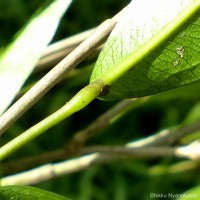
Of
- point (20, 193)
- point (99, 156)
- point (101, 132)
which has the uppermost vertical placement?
point (20, 193)

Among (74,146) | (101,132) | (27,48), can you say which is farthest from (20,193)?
(101,132)

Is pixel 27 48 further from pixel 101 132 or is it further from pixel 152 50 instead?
pixel 101 132

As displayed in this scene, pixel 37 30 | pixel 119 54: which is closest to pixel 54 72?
pixel 119 54

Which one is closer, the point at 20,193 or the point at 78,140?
the point at 20,193

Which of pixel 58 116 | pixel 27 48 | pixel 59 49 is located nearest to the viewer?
pixel 58 116

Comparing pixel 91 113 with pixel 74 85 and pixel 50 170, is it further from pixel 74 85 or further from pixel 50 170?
pixel 50 170

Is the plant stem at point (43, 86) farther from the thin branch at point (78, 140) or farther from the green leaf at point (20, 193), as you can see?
the thin branch at point (78, 140)

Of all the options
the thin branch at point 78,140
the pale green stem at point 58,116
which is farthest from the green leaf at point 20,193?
the thin branch at point 78,140
